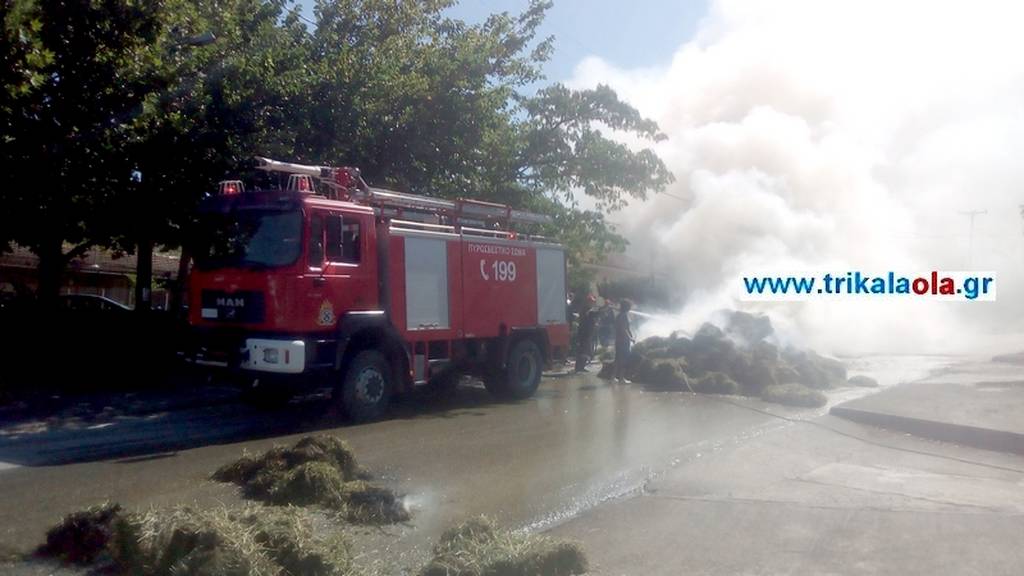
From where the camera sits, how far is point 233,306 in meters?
11.0

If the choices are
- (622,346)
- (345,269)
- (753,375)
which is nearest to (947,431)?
(753,375)

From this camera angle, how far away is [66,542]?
5918 mm

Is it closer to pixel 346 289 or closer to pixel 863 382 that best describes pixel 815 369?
pixel 863 382

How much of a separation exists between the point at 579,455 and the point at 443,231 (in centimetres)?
467

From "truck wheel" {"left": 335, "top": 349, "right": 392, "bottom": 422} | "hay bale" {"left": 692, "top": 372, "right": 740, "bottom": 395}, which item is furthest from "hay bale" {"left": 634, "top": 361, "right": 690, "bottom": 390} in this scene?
"truck wheel" {"left": 335, "top": 349, "right": 392, "bottom": 422}

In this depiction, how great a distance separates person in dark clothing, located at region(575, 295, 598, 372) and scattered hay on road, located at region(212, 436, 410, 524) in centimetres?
1125

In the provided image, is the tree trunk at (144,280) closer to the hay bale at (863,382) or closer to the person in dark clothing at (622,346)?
the person in dark clothing at (622,346)

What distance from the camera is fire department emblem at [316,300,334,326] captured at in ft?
35.8

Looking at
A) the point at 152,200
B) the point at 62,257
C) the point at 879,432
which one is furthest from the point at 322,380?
the point at 62,257

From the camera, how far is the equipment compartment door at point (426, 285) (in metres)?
12.3

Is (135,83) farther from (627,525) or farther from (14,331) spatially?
(627,525)

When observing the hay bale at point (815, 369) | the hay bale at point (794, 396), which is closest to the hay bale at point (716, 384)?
the hay bale at point (794, 396)

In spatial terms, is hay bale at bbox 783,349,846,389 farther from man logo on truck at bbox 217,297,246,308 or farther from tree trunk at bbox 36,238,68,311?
tree trunk at bbox 36,238,68,311

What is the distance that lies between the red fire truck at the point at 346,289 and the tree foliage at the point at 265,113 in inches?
82.5
